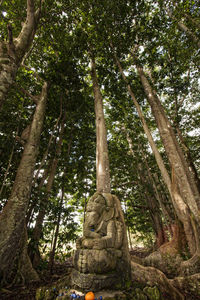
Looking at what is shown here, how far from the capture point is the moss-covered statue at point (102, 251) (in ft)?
8.68

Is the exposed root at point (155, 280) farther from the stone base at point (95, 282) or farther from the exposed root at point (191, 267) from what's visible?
the exposed root at point (191, 267)

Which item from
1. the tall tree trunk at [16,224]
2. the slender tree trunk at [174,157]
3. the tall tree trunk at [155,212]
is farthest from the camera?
the tall tree trunk at [155,212]

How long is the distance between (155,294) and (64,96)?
843 centimetres

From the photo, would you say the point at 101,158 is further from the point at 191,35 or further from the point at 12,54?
the point at 191,35

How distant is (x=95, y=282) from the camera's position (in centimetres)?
257

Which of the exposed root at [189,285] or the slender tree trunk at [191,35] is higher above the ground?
the slender tree trunk at [191,35]

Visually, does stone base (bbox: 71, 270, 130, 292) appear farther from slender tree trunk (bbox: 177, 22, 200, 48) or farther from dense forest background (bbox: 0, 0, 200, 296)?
slender tree trunk (bbox: 177, 22, 200, 48)

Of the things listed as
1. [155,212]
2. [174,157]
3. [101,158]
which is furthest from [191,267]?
[155,212]

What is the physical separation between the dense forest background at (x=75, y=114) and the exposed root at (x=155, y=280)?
172 centimetres

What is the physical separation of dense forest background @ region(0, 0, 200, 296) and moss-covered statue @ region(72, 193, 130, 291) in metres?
2.04

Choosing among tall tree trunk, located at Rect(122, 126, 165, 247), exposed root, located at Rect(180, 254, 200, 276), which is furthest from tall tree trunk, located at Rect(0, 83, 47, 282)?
tall tree trunk, located at Rect(122, 126, 165, 247)

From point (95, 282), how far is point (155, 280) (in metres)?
1.54

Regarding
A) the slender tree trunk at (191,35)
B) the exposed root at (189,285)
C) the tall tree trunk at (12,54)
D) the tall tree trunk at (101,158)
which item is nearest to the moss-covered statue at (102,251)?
the tall tree trunk at (101,158)

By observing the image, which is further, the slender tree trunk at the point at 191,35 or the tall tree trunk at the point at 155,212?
the tall tree trunk at the point at 155,212
